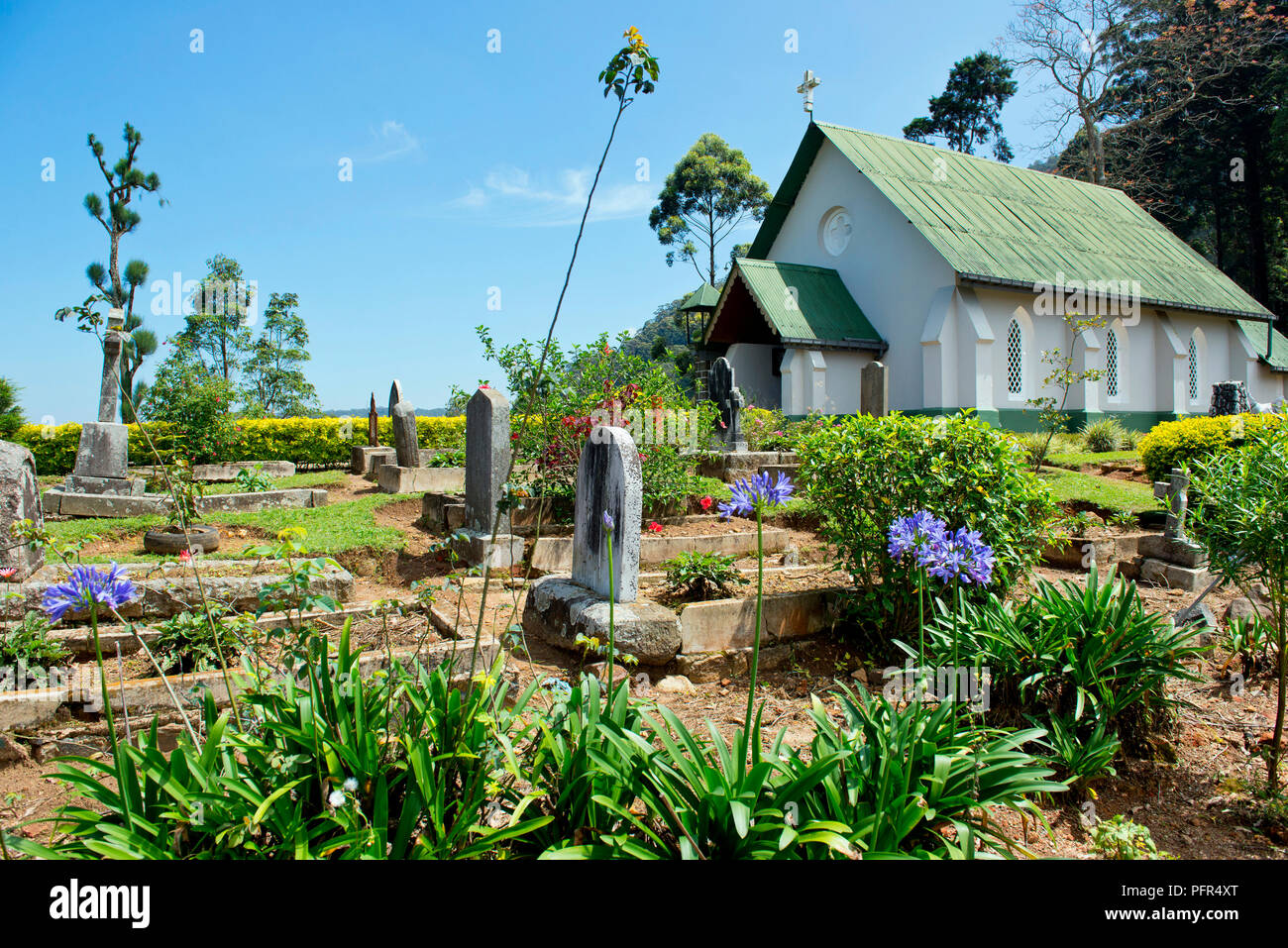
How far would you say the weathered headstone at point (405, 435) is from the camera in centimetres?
1217

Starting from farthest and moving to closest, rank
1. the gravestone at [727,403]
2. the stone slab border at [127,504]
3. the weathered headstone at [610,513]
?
the gravestone at [727,403] < the stone slab border at [127,504] < the weathered headstone at [610,513]

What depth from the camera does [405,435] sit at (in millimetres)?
12219

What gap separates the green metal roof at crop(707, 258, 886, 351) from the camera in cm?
1823

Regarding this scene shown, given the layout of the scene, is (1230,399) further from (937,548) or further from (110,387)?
(110,387)

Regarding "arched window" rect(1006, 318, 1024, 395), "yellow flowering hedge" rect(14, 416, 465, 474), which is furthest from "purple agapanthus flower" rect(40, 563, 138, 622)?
"arched window" rect(1006, 318, 1024, 395)

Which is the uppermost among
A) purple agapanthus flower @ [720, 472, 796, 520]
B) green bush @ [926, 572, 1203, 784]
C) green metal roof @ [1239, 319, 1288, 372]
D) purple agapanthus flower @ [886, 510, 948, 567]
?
green metal roof @ [1239, 319, 1288, 372]

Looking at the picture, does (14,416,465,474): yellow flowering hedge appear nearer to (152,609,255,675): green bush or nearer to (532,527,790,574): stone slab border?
(532,527,790,574): stone slab border

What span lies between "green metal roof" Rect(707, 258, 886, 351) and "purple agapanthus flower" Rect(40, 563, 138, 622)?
54.4 ft

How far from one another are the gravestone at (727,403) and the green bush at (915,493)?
23.1 ft

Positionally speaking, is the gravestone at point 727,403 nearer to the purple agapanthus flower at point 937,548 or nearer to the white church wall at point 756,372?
the white church wall at point 756,372

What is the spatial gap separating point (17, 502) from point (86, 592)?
14.6ft

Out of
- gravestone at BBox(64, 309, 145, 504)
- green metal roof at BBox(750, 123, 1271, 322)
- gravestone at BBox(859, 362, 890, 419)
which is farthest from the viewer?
green metal roof at BBox(750, 123, 1271, 322)

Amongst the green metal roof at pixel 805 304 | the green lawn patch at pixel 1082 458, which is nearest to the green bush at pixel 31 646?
the green lawn patch at pixel 1082 458
